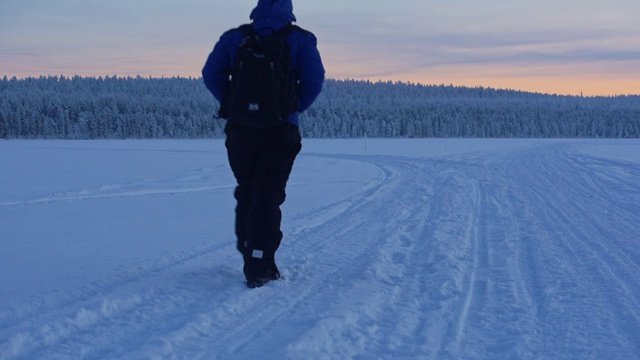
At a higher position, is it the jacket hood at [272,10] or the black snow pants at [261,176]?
the jacket hood at [272,10]

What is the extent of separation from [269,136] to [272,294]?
109cm

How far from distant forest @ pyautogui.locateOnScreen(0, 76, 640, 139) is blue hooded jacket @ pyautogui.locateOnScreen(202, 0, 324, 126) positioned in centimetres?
11296

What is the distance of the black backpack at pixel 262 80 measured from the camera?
14.8 ft

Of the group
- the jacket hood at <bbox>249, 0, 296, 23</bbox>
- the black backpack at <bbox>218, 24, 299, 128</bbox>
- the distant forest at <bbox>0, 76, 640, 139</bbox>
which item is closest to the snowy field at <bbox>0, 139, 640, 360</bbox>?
the black backpack at <bbox>218, 24, 299, 128</bbox>

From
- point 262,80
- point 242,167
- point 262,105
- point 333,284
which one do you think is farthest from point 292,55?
point 333,284

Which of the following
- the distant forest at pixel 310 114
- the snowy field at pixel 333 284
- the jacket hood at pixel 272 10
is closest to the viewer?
the snowy field at pixel 333 284

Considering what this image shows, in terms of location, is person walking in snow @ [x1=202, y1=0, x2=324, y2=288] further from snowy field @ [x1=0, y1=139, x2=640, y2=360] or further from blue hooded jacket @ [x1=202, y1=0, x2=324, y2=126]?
snowy field @ [x1=0, y1=139, x2=640, y2=360]

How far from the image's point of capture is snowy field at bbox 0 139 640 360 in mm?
3383

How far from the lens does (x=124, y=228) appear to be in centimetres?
746

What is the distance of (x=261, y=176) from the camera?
475cm

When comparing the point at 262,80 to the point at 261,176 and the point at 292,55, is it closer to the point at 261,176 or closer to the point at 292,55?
the point at 292,55

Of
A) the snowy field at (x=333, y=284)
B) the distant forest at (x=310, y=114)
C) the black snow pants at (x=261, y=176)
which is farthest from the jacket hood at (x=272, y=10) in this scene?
the distant forest at (x=310, y=114)

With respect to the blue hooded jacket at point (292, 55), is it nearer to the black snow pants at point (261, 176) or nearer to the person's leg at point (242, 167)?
the black snow pants at point (261, 176)

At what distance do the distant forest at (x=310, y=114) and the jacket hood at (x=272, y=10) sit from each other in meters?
113
